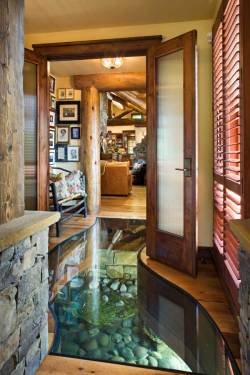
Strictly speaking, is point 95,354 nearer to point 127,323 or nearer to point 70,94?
point 127,323

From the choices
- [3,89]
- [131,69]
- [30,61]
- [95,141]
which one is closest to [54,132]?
[95,141]

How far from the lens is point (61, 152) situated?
6312mm

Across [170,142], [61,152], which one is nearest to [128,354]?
[170,142]

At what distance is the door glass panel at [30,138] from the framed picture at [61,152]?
274 cm

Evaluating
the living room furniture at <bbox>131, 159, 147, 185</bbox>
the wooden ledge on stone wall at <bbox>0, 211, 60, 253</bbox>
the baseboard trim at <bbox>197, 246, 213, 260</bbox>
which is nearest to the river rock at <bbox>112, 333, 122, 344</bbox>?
the wooden ledge on stone wall at <bbox>0, 211, 60, 253</bbox>

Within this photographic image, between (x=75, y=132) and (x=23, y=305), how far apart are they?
16.9 ft

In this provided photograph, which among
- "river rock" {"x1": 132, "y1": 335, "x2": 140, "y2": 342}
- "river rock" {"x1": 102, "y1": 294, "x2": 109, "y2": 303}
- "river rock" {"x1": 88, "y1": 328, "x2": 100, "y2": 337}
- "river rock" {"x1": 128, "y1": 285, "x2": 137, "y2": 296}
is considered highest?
"river rock" {"x1": 128, "y1": 285, "x2": 137, "y2": 296}

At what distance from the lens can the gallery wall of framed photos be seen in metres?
6.30

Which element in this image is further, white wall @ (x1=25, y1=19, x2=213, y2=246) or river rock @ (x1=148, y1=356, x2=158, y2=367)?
white wall @ (x1=25, y1=19, x2=213, y2=246)

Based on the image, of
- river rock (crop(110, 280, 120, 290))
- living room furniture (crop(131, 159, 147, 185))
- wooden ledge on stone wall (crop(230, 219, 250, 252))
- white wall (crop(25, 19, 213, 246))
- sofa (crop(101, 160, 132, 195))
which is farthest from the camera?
living room furniture (crop(131, 159, 147, 185))

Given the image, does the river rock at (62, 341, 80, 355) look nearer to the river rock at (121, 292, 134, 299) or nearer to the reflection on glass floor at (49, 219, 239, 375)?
the reflection on glass floor at (49, 219, 239, 375)

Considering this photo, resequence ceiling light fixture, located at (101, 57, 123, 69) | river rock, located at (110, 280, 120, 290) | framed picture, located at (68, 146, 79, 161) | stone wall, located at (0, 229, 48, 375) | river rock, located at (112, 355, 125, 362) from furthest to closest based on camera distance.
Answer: framed picture, located at (68, 146, 79, 161) < ceiling light fixture, located at (101, 57, 123, 69) < river rock, located at (110, 280, 120, 290) < river rock, located at (112, 355, 125, 362) < stone wall, located at (0, 229, 48, 375)

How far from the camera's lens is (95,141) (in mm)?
6297

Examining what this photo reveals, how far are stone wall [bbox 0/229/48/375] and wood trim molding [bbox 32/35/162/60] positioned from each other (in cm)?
247
